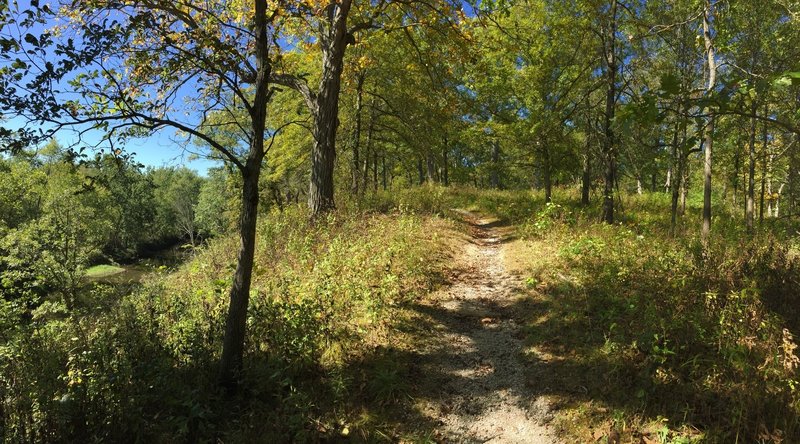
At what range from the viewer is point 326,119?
35.0 feet

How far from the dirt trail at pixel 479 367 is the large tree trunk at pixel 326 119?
4.51 meters

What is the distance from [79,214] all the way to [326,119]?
15.2 meters

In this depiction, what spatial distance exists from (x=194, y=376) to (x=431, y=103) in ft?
38.5

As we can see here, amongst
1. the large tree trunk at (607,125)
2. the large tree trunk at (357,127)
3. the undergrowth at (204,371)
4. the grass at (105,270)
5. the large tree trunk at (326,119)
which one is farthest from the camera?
the grass at (105,270)

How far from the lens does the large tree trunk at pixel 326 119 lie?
10352 millimetres

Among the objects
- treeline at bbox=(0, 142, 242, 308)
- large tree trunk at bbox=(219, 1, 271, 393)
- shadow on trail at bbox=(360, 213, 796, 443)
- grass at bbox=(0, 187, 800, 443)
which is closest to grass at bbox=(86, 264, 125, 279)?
treeline at bbox=(0, 142, 242, 308)

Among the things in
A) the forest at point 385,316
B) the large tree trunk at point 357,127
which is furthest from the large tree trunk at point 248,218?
the large tree trunk at point 357,127

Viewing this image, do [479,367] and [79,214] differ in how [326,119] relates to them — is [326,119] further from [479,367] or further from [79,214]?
[79,214]

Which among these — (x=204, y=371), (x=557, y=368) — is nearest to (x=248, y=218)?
(x=204, y=371)

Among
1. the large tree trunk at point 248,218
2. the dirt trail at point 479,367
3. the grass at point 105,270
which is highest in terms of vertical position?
the large tree trunk at point 248,218

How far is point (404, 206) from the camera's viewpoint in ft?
41.6

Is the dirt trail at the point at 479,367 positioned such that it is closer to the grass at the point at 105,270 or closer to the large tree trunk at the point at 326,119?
the large tree trunk at the point at 326,119

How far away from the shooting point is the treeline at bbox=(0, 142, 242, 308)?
8430mm

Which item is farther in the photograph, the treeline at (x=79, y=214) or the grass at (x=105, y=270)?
the grass at (x=105, y=270)
